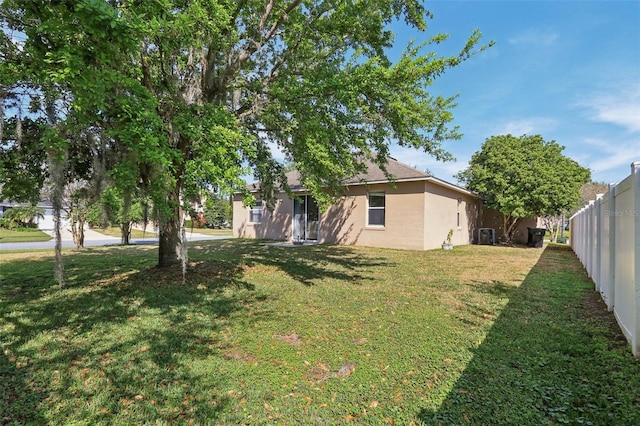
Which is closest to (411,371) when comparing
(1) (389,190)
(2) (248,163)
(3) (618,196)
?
(3) (618,196)

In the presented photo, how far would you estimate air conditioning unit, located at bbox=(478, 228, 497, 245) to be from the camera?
58.0 feet

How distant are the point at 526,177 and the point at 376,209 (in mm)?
6997

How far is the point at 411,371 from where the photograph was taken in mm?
3090

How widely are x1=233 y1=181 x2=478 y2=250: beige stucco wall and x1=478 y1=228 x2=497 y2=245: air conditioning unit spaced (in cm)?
77

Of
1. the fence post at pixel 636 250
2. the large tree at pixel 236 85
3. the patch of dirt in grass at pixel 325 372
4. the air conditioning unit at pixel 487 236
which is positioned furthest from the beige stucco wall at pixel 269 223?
the fence post at pixel 636 250

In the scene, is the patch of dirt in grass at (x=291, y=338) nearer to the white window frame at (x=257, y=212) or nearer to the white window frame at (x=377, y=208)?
the white window frame at (x=377, y=208)

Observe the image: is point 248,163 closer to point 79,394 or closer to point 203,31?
point 203,31

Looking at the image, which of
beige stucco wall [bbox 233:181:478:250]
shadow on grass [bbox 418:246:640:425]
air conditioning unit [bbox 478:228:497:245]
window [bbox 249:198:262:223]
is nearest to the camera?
shadow on grass [bbox 418:246:640:425]

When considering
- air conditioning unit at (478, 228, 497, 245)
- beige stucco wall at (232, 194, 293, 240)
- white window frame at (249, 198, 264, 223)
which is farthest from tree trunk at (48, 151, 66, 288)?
air conditioning unit at (478, 228, 497, 245)

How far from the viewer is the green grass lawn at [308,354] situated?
97.8 inches

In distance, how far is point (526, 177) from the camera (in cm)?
1462

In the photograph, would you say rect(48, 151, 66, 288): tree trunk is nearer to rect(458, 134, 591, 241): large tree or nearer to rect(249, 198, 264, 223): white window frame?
rect(249, 198, 264, 223): white window frame

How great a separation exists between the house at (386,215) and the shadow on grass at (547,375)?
7.33 meters

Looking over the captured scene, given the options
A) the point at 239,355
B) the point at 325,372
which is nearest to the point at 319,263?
the point at 239,355
